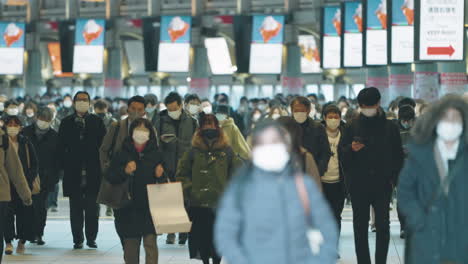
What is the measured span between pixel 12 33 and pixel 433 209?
31858 mm

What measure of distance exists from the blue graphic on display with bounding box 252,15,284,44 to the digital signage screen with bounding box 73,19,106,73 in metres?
5.77

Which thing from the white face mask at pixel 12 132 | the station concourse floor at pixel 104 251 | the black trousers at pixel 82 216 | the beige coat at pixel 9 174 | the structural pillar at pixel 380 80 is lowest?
the station concourse floor at pixel 104 251

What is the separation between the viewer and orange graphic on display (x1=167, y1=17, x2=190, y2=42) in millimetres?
31441

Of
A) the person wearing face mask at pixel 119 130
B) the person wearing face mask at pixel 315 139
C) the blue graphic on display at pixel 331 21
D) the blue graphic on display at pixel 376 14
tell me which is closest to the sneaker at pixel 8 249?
the person wearing face mask at pixel 119 130

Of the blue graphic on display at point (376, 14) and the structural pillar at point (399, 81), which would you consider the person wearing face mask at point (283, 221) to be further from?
the structural pillar at point (399, 81)

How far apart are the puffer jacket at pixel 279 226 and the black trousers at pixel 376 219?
420cm

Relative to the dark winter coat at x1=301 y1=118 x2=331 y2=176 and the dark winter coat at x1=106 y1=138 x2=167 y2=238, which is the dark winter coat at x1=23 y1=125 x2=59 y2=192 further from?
the dark winter coat at x1=301 y1=118 x2=331 y2=176

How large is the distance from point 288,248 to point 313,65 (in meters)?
36.3

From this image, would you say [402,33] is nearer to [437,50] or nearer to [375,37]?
[375,37]

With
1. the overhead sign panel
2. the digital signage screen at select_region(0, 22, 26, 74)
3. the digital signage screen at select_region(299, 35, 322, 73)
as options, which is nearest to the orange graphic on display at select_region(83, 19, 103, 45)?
the digital signage screen at select_region(0, 22, 26, 74)

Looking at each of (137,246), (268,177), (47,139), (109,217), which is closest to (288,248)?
(268,177)

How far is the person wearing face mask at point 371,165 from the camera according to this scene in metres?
8.94

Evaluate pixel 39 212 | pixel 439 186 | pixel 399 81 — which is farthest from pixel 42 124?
pixel 399 81

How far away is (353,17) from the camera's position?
2475 cm
